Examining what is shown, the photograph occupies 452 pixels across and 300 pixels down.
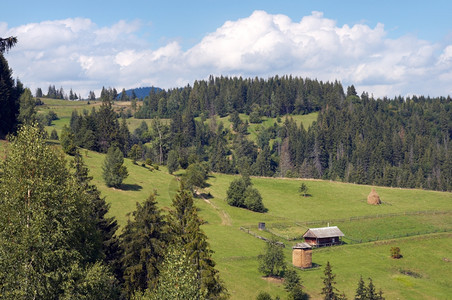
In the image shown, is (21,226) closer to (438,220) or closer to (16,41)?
(16,41)

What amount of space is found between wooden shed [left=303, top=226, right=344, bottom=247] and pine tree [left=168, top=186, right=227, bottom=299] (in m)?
42.1

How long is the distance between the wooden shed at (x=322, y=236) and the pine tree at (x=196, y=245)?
42.1m

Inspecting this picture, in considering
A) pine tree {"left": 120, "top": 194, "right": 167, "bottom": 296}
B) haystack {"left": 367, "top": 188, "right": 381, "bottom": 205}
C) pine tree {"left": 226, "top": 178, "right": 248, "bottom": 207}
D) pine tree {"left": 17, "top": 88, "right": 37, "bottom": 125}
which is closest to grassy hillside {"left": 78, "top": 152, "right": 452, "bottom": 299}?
haystack {"left": 367, "top": 188, "right": 381, "bottom": 205}

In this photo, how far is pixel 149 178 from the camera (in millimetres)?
102250

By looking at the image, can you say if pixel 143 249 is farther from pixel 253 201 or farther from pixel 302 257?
pixel 253 201

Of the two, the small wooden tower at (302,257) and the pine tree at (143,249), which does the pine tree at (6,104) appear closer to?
the pine tree at (143,249)

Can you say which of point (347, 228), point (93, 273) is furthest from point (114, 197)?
point (93, 273)

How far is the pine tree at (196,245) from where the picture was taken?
3688 cm

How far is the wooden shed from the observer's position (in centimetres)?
7800

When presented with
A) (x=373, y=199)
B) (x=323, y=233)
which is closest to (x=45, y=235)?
(x=323, y=233)

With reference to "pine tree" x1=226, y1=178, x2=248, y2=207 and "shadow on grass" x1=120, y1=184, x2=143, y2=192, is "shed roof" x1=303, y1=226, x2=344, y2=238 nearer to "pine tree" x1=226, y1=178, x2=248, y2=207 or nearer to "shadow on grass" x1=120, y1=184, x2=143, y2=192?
"pine tree" x1=226, y1=178, x2=248, y2=207

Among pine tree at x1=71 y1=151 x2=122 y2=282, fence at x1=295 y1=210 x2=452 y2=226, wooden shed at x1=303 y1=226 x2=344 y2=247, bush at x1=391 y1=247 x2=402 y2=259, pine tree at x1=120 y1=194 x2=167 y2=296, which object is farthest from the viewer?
fence at x1=295 y1=210 x2=452 y2=226

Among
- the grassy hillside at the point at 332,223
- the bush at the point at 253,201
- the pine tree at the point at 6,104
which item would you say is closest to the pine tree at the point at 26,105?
the pine tree at the point at 6,104

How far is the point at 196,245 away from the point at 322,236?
45.5 meters
